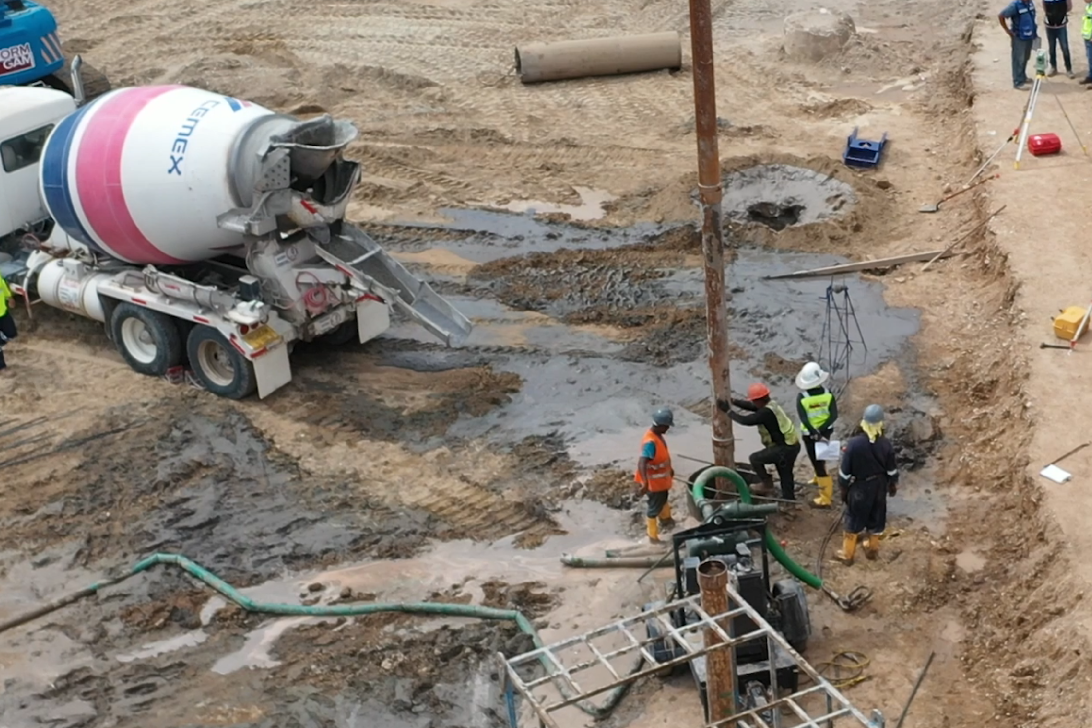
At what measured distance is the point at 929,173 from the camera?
17.9 meters

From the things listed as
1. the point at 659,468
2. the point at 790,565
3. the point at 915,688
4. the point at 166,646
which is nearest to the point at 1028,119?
the point at 659,468

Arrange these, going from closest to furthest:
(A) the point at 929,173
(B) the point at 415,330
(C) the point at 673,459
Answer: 1. (C) the point at 673,459
2. (B) the point at 415,330
3. (A) the point at 929,173

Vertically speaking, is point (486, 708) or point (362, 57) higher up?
point (362, 57)

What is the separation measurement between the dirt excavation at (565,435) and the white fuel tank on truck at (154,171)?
1611 millimetres

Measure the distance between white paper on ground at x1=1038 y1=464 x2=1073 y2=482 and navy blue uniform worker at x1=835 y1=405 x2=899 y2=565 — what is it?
1.35m

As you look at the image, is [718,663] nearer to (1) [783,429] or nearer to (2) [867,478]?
(2) [867,478]

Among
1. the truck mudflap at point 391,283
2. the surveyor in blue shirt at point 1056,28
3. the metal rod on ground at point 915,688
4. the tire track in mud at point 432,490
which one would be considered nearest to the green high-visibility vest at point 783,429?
the tire track in mud at point 432,490

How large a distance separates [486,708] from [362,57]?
1621 cm

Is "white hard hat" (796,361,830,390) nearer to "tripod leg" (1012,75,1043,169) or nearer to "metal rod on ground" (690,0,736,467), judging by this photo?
"metal rod on ground" (690,0,736,467)

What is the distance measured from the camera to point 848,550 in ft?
35.4

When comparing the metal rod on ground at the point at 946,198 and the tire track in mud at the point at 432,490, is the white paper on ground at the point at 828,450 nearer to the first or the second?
the tire track in mud at the point at 432,490

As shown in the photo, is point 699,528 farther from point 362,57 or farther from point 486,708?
point 362,57

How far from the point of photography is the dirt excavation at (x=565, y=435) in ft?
32.4

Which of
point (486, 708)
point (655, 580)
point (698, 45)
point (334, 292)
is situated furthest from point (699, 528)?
point (334, 292)
